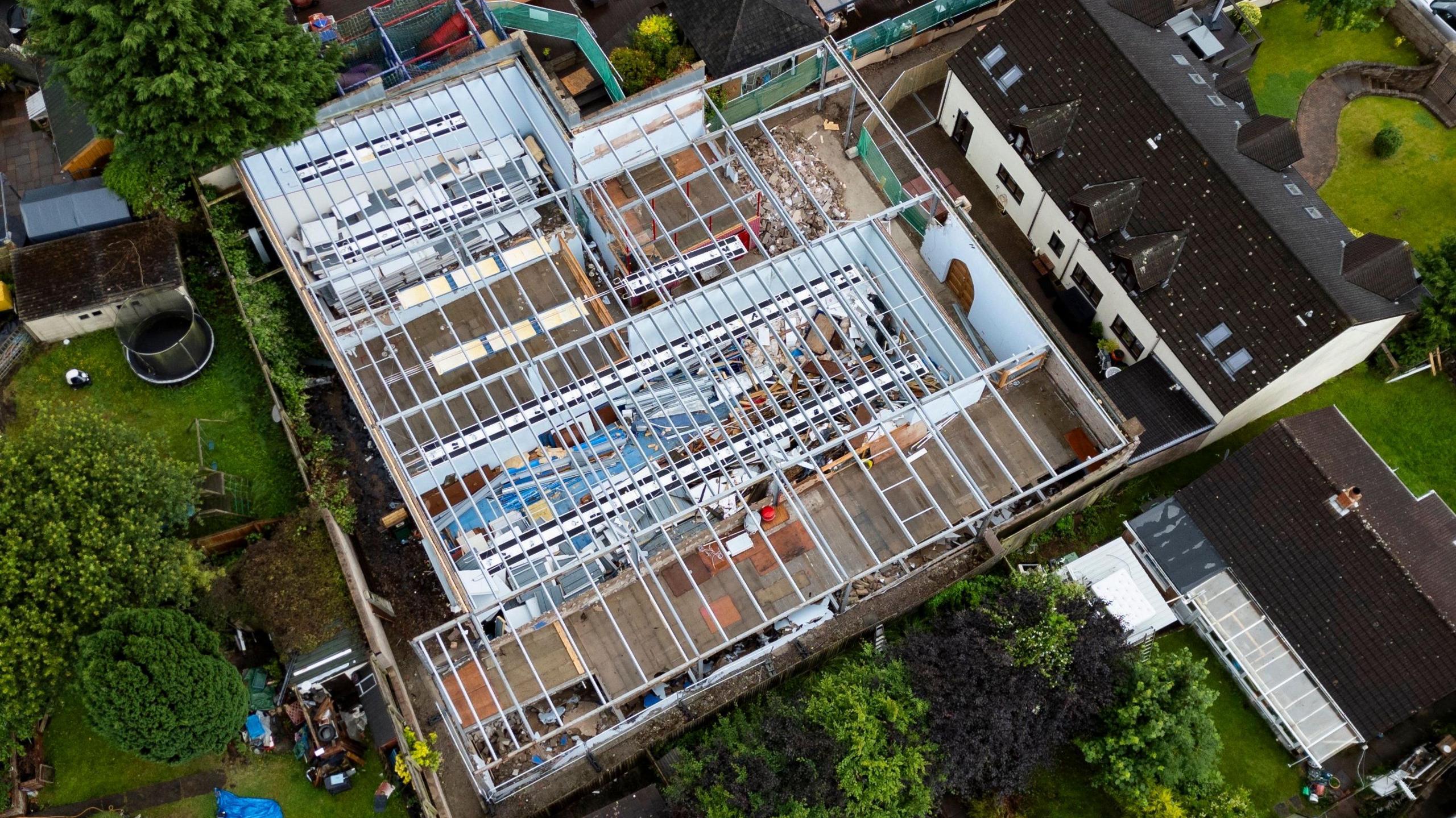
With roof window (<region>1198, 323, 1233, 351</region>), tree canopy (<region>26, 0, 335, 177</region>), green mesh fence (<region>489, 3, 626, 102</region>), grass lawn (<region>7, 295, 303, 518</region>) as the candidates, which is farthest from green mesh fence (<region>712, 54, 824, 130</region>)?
grass lawn (<region>7, 295, 303, 518</region>)

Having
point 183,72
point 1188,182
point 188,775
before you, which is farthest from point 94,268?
point 1188,182

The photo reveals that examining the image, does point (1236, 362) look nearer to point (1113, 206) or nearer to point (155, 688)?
point (1113, 206)

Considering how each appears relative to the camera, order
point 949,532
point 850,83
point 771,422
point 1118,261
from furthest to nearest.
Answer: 1. point 850,83
2. point 1118,261
3. point 771,422
4. point 949,532

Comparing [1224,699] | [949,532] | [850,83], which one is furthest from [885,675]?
[850,83]

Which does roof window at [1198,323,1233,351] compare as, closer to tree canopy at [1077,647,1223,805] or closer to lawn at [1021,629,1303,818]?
tree canopy at [1077,647,1223,805]

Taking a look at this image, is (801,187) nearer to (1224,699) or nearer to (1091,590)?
(1091,590)

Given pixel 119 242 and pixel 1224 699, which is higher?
pixel 119 242
